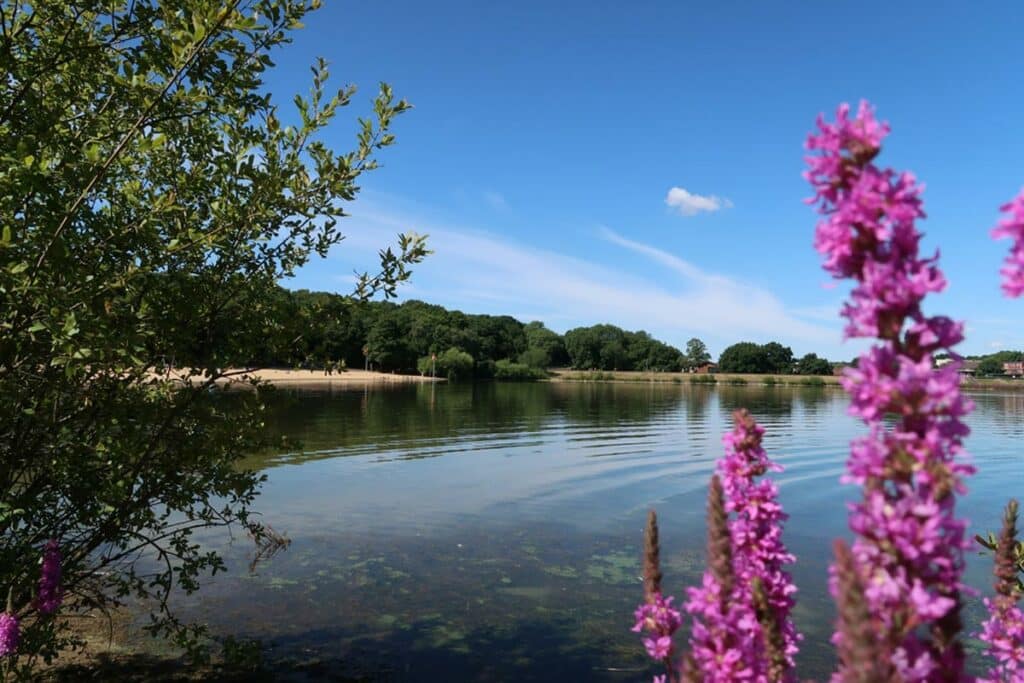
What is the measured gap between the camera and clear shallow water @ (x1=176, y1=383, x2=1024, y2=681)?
1085cm

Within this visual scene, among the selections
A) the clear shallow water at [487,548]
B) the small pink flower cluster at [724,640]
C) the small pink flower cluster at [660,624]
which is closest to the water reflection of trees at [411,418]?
the clear shallow water at [487,548]

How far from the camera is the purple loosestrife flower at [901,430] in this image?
73.9 inches

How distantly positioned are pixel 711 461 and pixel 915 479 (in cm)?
3258

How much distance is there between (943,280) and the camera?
1978 millimetres

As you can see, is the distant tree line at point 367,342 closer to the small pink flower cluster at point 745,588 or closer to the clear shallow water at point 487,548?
the clear shallow water at point 487,548

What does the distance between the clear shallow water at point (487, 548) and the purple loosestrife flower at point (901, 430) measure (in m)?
6.30

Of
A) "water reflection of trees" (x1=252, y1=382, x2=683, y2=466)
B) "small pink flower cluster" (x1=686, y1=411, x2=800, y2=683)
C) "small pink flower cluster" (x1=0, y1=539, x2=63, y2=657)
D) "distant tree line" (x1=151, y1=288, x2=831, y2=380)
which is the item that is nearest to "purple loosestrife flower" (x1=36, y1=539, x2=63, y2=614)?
"small pink flower cluster" (x1=0, y1=539, x2=63, y2=657)

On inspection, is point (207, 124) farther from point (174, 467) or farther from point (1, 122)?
point (174, 467)

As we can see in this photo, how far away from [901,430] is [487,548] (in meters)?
15.9

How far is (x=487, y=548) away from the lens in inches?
669

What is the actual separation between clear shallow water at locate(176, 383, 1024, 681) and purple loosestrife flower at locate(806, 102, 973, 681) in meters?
→ 6.30

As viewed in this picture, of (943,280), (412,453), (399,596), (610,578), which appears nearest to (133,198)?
(943,280)

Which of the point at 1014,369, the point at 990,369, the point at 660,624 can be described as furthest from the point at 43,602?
the point at 990,369

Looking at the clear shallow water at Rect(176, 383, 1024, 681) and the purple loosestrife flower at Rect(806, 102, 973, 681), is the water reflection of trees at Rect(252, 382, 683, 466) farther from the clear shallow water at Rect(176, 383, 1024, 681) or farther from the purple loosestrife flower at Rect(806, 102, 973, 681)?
the purple loosestrife flower at Rect(806, 102, 973, 681)
